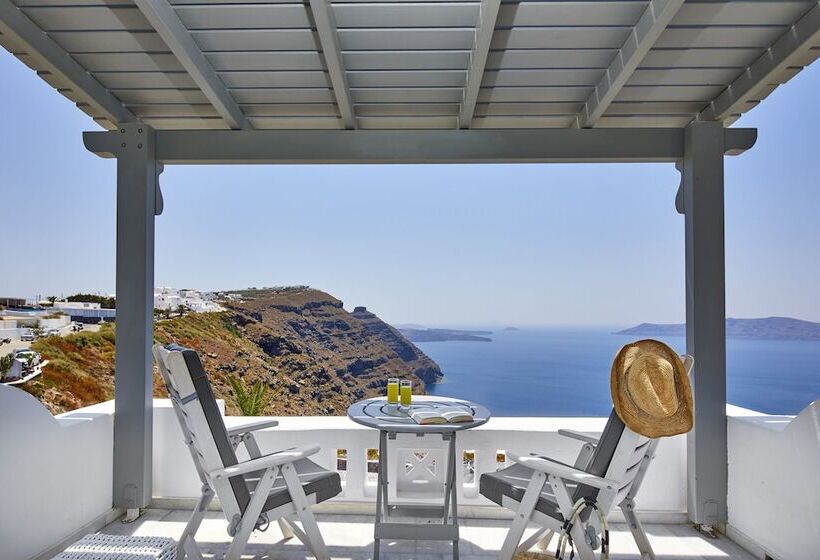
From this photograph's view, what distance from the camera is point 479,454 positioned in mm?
3734

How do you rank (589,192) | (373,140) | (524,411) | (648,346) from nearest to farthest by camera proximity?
(648,346) < (373,140) < (524,411) < (589,192)

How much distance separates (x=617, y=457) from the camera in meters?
2.52

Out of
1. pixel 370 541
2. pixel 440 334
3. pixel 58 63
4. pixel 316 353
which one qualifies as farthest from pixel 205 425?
pixel 440 334

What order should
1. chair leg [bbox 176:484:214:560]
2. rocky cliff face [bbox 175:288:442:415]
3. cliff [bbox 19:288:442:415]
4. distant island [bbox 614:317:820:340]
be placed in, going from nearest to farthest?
chair leg [bbox 176:484:214:560], distant island [bbox 614:317:820:340], cliff [bbox 19:288:442:415], rocky cliff face [bbox 175:288:442:415]

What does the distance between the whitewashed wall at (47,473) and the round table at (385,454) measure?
163cm

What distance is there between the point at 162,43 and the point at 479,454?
123 inches

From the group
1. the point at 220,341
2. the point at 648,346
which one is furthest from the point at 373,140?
the point at 220,341

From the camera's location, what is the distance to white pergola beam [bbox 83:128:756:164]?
12.3 ft

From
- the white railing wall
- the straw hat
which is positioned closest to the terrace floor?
the white railing wall

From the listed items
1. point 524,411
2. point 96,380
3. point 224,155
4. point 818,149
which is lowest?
point 524,411

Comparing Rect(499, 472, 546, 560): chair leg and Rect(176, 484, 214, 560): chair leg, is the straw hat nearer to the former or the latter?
Rect(499, 472, 546, 560): chair leg

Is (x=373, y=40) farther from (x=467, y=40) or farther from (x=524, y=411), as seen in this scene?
(x=524, y=411)

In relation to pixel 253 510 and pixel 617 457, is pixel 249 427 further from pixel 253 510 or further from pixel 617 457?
pixel 617 457

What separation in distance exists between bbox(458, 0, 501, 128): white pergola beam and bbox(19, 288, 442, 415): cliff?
10181mm
